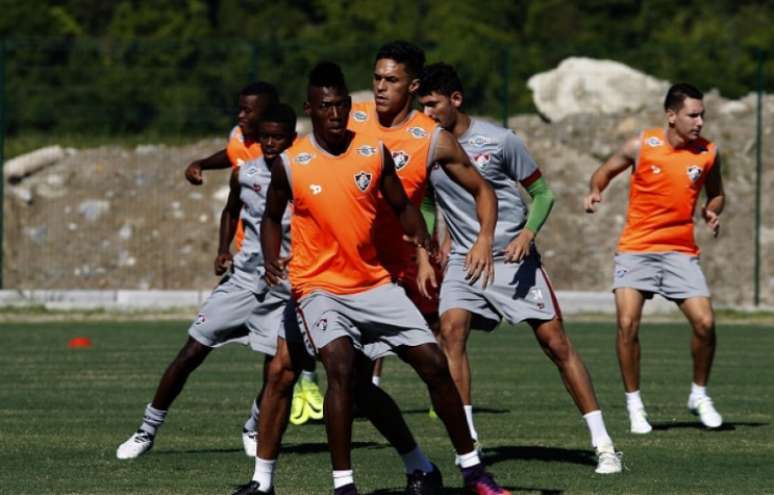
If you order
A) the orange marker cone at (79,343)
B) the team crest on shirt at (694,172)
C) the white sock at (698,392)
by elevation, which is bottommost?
the orange marker cone at (79,343)

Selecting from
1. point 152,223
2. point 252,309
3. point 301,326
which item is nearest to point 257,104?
point 252,309

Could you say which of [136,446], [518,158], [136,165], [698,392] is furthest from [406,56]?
[136,165]

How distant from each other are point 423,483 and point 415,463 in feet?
0.40

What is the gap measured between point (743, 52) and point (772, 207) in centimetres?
768

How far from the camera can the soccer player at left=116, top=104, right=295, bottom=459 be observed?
10977mm

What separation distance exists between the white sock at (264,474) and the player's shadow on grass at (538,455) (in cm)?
203

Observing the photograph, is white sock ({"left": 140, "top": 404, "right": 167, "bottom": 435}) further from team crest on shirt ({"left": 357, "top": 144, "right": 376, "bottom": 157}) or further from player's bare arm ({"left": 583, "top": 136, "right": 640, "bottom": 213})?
player's bare arm ({"left": 583, "top": 136, "right": 640, "bottom": 213})

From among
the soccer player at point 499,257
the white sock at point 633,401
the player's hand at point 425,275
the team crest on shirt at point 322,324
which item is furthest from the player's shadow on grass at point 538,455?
the team crest on shirt at point 322,324

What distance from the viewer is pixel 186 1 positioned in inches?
2512

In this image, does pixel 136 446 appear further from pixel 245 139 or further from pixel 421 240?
pixel 421 240

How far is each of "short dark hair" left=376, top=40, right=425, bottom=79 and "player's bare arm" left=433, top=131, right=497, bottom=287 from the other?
21.1 inches

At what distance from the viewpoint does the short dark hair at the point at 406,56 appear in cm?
984

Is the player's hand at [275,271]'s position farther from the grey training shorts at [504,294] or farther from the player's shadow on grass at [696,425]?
the player's shadow on grass at [696,425]

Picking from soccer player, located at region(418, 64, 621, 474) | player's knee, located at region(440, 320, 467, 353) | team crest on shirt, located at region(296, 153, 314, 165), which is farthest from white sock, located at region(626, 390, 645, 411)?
team crest on shirt, located at region(296, 153, 314, 165)
